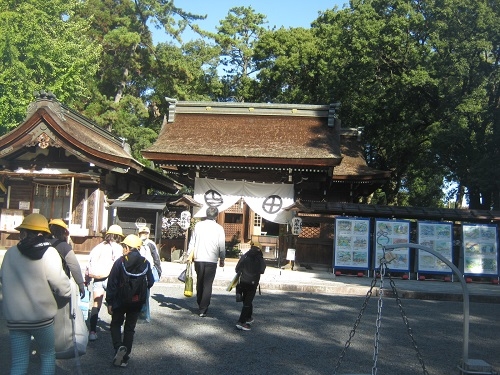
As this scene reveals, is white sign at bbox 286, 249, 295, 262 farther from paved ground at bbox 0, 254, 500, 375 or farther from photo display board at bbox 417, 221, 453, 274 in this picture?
paved ground at bbox 0, 254, 500, 375

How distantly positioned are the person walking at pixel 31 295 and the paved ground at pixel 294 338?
534mm

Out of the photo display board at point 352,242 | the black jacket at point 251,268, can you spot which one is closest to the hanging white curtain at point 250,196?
the photo display board at point 352,242

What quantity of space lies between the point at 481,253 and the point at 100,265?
1329 centimetres

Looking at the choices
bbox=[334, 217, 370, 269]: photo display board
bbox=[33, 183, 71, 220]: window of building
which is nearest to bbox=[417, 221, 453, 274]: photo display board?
bbox=[334, 217, 370, 269]: photo display board

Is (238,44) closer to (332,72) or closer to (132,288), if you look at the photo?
(332,72)

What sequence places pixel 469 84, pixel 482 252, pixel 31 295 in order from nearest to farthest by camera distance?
pixel 31 295 → pixel 482 252 → pixel 469 84

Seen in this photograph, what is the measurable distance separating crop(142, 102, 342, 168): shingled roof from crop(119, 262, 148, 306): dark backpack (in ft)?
43.9

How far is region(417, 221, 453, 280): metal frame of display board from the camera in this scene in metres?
16.5

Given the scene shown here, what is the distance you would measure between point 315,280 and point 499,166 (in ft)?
32.4

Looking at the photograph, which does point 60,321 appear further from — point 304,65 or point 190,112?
point 304,65

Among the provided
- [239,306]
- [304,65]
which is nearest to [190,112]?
[304,65]

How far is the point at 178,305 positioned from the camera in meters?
9.96

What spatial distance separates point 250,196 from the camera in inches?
776

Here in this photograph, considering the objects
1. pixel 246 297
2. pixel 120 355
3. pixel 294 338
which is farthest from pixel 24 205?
pixel 120 355
